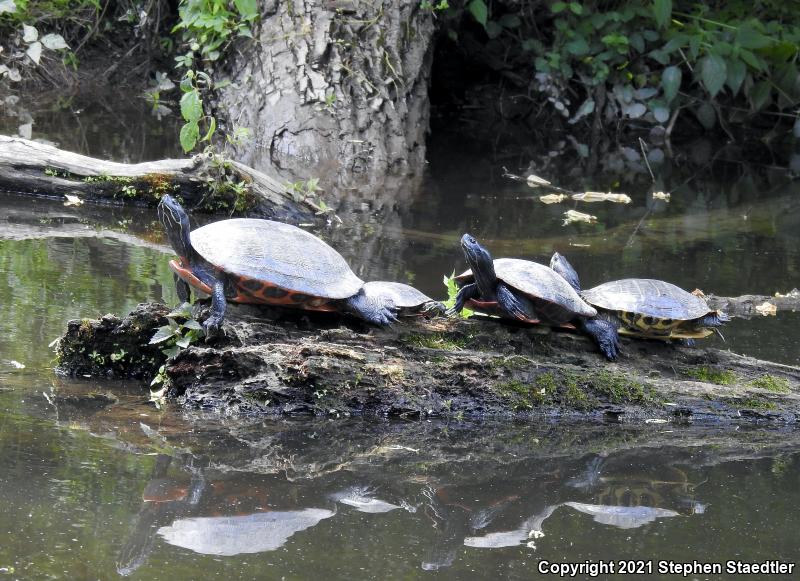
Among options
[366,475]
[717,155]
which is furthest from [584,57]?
[366,475]

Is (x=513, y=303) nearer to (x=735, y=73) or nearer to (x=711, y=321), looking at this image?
(x=711, y=321)

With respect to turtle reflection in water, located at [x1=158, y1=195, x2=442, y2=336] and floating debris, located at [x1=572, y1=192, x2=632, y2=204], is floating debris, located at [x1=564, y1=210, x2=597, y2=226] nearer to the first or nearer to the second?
floating debris, located at [x1=572, y1=192, x2=632, y2=204]

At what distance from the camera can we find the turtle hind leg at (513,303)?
4.25 m

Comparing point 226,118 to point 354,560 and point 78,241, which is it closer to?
point 78,241

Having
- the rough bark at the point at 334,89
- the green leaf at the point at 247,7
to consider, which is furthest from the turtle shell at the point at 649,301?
the green leaf at the point at 247,7

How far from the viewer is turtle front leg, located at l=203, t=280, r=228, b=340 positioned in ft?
13.2

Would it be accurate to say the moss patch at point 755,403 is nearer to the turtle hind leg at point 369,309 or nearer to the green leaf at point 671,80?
the turtle hind leg at point 369,309

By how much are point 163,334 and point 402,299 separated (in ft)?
3.50

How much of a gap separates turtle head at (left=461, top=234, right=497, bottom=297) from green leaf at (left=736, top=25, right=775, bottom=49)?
30.3 feet

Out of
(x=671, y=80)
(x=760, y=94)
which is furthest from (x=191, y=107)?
(x=760, y=94)

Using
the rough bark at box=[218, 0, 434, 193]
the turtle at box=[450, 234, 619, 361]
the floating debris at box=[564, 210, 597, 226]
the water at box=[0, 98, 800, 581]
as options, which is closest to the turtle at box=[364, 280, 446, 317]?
the turtle at box=[450, 234, 619, 361]

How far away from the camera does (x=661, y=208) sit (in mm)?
9047

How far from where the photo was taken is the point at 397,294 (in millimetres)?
4359

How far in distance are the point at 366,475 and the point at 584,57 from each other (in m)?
10.3
